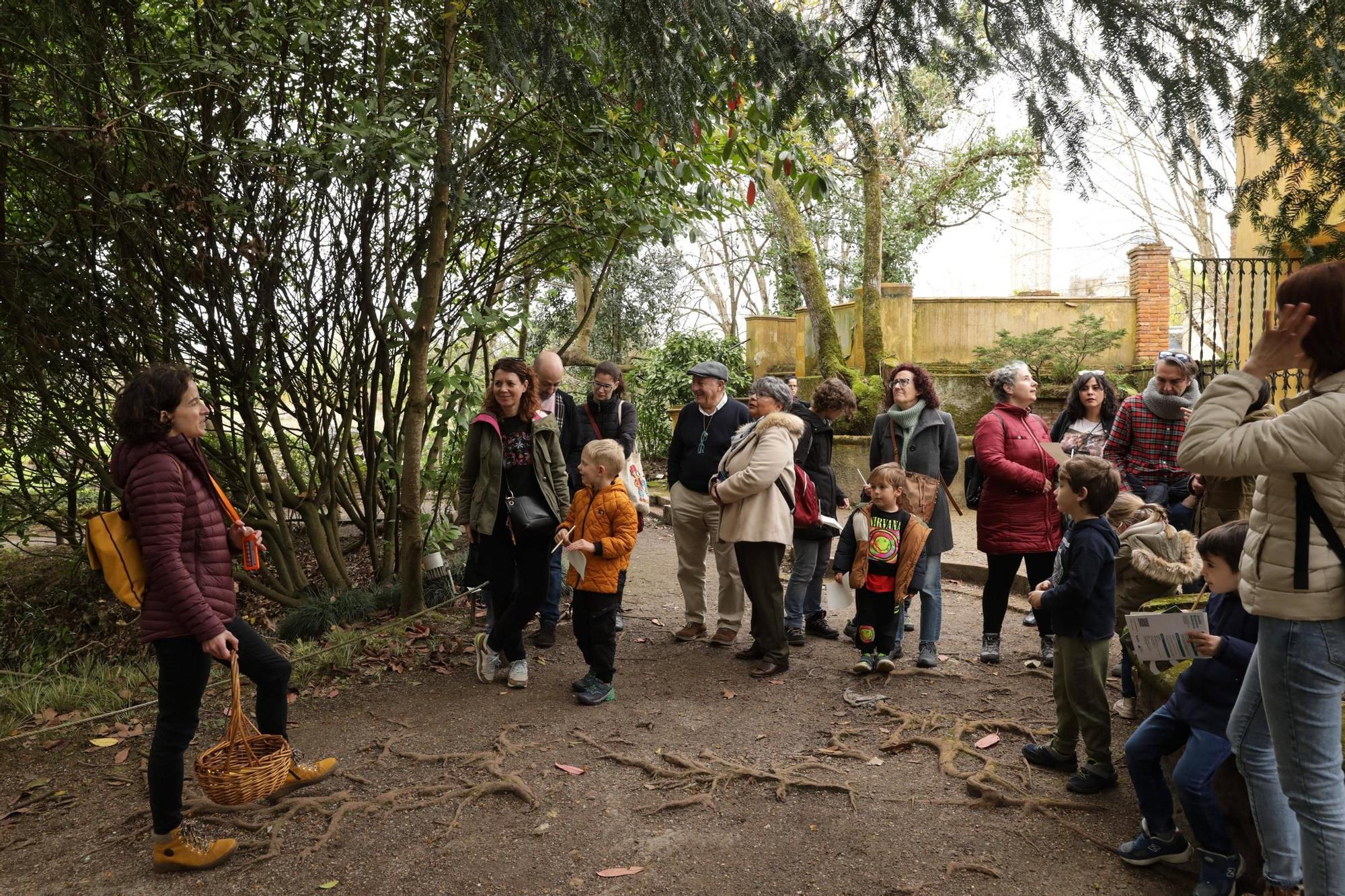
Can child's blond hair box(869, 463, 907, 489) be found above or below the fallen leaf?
above

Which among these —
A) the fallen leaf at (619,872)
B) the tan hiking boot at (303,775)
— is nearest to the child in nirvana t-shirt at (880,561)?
the fallen leaf at (619,872)

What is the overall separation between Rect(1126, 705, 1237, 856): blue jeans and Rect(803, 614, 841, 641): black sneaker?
3.17m

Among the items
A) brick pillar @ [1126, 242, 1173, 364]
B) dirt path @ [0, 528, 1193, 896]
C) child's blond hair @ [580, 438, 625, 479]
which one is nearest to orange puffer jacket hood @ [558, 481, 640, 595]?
child's blond hair @ [580, 438, 625, 479]

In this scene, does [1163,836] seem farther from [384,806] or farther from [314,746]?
[314,746]

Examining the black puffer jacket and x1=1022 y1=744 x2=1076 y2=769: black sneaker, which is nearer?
x1=1022 y1=744 x2=1076 y2=769: black sneaker

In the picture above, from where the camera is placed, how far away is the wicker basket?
11.3 ft

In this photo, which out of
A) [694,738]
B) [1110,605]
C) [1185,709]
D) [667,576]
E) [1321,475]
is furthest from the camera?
[667,576]

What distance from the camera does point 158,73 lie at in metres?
5.77

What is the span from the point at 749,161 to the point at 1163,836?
524 centimetres

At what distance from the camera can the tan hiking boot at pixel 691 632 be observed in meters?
6.36

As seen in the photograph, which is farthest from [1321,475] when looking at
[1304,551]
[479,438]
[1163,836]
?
[479,438]

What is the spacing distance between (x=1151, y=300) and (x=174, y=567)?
16438mm

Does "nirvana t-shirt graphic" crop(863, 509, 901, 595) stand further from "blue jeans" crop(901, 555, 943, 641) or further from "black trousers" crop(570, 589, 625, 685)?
"black trousers" crop(570, 589, 625, 685)

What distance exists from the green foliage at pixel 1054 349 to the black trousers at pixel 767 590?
10.2m
